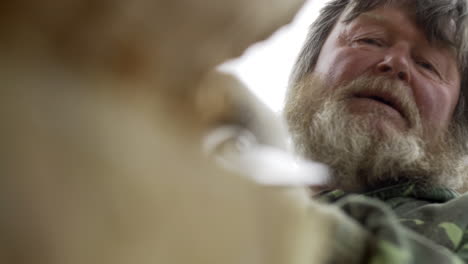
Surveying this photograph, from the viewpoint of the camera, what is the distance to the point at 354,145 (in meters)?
0.55

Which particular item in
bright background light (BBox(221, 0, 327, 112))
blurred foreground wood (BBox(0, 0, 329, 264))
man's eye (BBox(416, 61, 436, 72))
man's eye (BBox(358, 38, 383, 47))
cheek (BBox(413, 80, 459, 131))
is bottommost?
blurred foreground wood (BBox(0, 0, 329, 264))

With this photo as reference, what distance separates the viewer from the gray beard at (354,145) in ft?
1.78

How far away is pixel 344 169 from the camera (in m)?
0.54

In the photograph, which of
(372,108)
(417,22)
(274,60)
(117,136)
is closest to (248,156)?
(117,136)

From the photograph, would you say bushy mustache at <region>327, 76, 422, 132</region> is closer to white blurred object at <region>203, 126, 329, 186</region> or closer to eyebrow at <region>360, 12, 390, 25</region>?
eyebrow at <region>360, 12, 390, 25</region>

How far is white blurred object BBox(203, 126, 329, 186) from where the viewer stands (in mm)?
235

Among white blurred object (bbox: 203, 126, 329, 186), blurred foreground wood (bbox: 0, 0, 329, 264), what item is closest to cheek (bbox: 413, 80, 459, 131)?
white blurred object (bbox: 203, 126, 329, 186)

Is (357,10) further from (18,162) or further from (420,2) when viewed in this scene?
(18,162)

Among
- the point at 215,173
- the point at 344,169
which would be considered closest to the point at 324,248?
the point at 215,173

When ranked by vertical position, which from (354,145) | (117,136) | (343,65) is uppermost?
(343,65)

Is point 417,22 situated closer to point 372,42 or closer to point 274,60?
point 372,42

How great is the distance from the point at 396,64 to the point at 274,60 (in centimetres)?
19

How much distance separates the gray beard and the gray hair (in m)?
0.04

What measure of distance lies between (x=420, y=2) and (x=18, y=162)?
573mm
